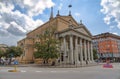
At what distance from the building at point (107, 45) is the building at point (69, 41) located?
73.3ft

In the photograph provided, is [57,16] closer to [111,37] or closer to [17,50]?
[17,50]

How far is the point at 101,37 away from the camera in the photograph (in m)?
79.7

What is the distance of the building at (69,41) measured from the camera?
48031 millimetres

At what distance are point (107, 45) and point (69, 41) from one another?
34.4 meters

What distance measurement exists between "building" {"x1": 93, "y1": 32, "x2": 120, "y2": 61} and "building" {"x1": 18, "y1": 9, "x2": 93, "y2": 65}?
880 inches

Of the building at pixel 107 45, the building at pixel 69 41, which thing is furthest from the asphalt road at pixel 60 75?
the building at pixel 107 45

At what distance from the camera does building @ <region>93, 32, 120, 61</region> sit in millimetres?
80500

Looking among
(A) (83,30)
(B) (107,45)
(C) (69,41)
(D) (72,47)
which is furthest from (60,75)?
(B) (107,45)

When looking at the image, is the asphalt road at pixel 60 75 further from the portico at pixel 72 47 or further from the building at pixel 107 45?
the building at pixel 107 45

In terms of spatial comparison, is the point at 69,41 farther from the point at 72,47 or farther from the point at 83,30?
the point at 83,30

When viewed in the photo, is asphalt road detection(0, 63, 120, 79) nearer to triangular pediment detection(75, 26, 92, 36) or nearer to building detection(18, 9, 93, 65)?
building detection(18, 9, 93, 65)

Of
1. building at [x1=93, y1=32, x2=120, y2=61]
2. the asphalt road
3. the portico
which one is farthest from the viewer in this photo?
building at [x1=93, y1=32, x2=120, y2=61]

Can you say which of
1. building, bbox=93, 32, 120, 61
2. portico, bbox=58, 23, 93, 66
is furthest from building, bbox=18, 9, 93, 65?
building, bbox=93, 32, 120, 61

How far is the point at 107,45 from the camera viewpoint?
3159 inches
